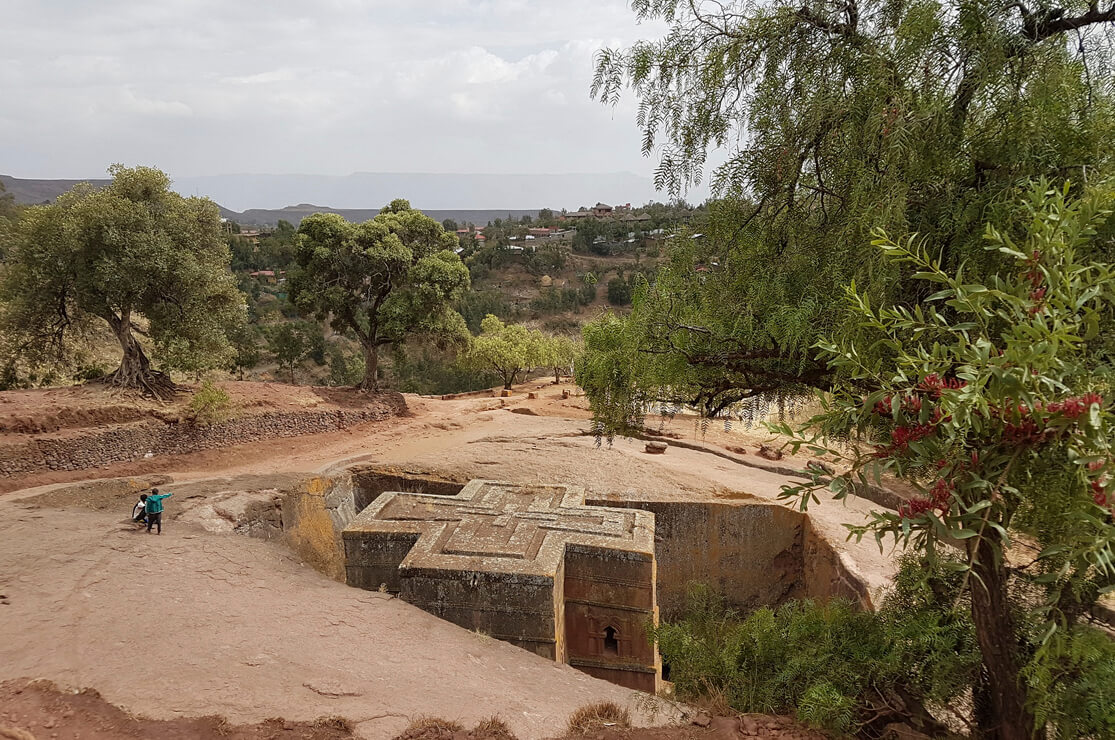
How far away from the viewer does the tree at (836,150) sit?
3873mm

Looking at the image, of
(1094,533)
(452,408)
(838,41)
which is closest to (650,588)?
(1094,533)

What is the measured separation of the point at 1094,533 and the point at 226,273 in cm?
1663

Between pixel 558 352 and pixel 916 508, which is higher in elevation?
pixel 916 508

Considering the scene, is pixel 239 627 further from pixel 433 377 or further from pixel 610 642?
pixel 433 377

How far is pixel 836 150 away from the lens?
191 inches

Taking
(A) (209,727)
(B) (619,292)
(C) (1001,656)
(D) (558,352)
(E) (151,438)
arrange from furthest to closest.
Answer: (B) (619,292) → (D) (558,352) → (E) (151,438) → (A) (209,727) → (C) (1001,656)

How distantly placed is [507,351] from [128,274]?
15.2m

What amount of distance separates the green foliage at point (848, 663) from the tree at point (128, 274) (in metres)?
13.8

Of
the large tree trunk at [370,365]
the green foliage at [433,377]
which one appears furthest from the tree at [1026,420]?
the green foliage at [433,377]

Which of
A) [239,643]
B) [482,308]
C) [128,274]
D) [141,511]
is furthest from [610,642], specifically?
[482,308]

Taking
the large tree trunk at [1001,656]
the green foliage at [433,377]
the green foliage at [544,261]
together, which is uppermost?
the green foliage at [544,261]

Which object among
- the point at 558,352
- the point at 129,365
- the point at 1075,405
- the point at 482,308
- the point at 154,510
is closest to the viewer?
the point at 1075,405

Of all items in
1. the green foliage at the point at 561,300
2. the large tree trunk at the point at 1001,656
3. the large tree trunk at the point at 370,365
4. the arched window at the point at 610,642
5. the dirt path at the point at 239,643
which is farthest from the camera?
the green foliage at the point at 561,300

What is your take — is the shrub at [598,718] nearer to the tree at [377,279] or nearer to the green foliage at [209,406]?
the green foliage at [209,406]
